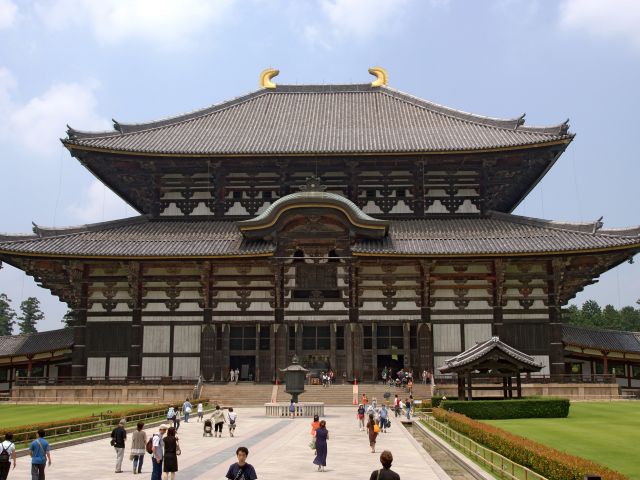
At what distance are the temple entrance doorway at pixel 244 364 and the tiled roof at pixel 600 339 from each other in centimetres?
2187

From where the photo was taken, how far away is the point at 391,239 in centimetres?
4931

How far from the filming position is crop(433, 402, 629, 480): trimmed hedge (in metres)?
13.8

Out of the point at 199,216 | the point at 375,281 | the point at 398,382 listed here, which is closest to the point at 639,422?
the point at 398,382

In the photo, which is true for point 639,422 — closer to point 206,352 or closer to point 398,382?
point 398,382

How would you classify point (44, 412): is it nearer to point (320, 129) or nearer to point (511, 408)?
point (511, 408)

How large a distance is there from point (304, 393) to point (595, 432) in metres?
21.2

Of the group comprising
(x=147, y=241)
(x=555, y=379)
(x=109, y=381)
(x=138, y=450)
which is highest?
(x=147, y=241)

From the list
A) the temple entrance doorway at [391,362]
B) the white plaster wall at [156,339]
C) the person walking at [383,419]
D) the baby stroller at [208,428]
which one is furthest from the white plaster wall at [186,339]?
the person walking at [383,419]

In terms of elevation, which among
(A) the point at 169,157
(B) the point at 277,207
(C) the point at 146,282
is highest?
(A) the point at 169,157

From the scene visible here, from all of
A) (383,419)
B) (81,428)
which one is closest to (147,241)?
(81,428)

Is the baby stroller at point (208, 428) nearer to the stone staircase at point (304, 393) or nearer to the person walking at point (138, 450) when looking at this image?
the person walking at point (138, 450)

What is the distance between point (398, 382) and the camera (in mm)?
44875

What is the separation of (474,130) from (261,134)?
1660 cm

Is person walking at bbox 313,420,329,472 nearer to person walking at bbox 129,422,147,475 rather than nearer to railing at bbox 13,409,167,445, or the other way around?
person walking at bbox 129,422,147,475
